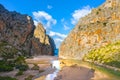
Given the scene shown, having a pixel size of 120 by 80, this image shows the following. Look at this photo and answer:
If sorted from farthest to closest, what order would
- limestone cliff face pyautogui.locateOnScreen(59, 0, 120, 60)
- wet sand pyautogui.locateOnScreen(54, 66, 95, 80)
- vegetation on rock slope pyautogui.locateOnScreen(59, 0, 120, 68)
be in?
limestone cliff face pyautogui.locateOnScreen(59, 0, 120, 60), vegetation on rock slope pyautogui.locateOnScreen(59, 0, 120, 68), wet sand pyautogui.locateOnScreen(54, 66, 95, 80)

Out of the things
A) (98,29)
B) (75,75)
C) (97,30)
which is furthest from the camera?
(97,30)

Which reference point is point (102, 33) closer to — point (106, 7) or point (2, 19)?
point (106, 7)

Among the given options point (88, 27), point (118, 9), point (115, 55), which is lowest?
point (115, 55)

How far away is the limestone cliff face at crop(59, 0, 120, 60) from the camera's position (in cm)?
16288

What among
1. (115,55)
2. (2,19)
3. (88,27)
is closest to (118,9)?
(88,27)

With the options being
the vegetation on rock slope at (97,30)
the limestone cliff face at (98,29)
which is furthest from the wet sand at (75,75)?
the limestone cliff face at (98,29)

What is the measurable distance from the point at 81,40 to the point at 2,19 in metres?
64.9

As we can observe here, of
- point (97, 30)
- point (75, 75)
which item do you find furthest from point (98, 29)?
point (75, 75)

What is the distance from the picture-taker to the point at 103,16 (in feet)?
580

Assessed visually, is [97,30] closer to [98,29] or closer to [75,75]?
[98,29]

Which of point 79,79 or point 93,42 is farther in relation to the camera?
point 93,42

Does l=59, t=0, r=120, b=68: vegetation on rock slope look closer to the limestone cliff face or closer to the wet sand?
the limestone cliff face

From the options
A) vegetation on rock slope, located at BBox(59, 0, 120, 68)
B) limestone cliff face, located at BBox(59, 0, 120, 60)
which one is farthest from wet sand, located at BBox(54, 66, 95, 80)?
limestone cliff face, located at BBox(59, 0, 120, 60)

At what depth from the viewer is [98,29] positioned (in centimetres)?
17312
